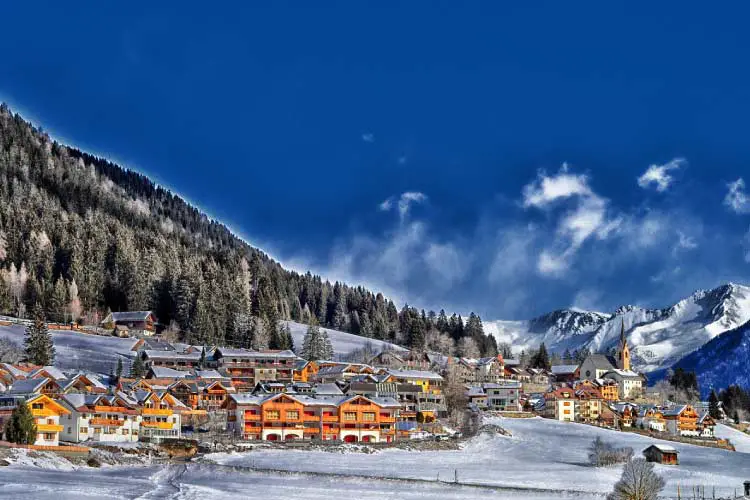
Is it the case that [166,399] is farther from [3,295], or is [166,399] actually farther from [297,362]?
[3,295]

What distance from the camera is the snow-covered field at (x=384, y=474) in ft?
245

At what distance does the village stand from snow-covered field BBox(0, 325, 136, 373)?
3592 mm

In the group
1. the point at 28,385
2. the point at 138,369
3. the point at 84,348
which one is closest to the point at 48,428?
the point at 28,385

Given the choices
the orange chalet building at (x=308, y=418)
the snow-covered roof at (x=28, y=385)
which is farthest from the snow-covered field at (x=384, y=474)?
the snow-covered roof at (x=28, y=385)

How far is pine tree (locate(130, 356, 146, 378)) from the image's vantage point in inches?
5610

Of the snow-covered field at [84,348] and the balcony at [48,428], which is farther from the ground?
the snow-covered field at [84,348]

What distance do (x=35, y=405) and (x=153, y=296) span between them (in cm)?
9700

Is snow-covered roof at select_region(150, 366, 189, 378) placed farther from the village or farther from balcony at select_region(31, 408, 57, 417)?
balcony at select_region(31, 408, 57, 417)

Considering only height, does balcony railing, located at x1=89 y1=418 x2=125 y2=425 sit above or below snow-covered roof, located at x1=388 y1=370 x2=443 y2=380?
below

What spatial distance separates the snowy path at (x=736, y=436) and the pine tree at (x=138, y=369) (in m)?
76.0

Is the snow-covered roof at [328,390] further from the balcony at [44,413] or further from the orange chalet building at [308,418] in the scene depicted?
the balcony at [44,413]

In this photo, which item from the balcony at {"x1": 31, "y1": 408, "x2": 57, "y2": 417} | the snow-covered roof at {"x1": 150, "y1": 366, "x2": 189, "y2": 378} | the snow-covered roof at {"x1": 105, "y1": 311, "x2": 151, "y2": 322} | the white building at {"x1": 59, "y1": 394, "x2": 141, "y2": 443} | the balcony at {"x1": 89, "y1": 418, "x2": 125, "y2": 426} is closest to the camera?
the balcony at {"x1": 31, "y1": 408, "x2": 57, "y2": 417}

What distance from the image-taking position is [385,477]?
279 feet

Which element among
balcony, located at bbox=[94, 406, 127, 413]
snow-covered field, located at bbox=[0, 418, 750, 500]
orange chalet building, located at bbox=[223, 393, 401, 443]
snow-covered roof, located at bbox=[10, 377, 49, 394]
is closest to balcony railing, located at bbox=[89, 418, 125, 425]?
balcony, located at bbox=[94, 406, 127, 413]
